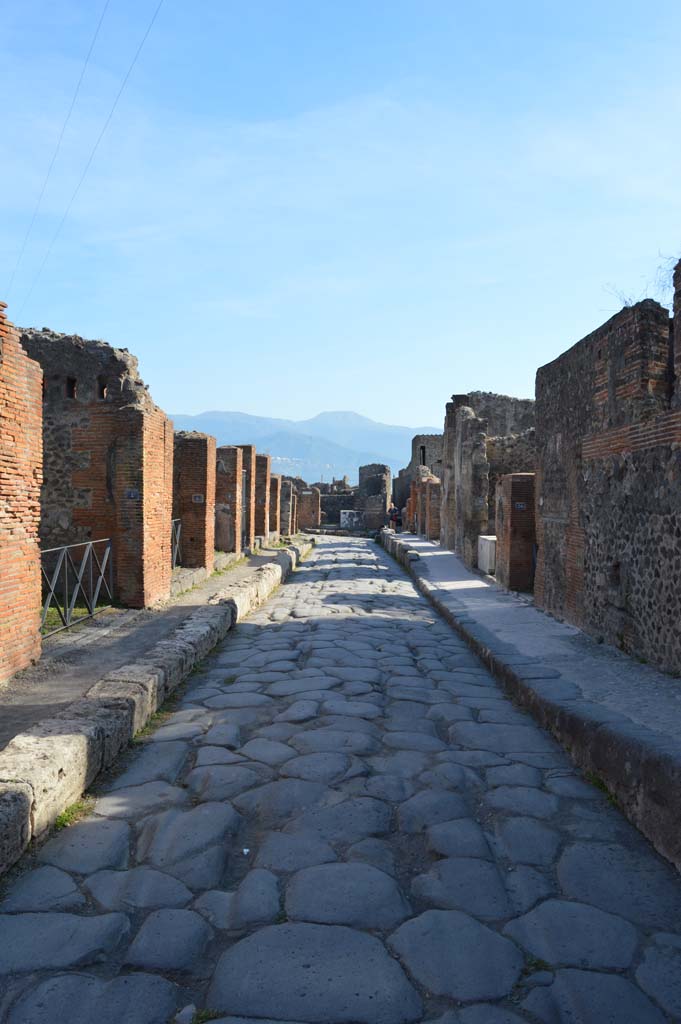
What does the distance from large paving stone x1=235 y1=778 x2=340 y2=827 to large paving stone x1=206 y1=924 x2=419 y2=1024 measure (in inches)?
35.9

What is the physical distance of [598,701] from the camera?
15.1 feet

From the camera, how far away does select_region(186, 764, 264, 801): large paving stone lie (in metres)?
3.61

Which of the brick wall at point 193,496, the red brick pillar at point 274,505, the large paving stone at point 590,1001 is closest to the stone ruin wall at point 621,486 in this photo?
the large paving stone at point 590,1001

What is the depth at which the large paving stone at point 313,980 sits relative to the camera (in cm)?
206

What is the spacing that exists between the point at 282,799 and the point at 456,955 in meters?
1.35

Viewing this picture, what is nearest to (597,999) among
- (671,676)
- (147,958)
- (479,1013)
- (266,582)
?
(479,1013)

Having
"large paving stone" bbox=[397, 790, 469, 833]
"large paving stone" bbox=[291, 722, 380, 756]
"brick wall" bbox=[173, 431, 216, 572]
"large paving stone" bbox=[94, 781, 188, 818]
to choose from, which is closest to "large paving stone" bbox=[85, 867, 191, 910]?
"large paving stone" bbox=[94, 781, 188, 818]

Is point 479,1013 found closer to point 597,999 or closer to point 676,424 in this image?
point 597,999

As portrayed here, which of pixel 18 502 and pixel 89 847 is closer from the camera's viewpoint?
pixel 89 847

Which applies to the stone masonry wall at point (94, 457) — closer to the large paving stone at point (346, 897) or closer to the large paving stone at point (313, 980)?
the large paving stone at point (346, 897)

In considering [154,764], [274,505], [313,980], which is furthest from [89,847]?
[274,505]

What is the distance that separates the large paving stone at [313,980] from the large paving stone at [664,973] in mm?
705

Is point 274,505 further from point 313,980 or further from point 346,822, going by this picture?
point 313,980

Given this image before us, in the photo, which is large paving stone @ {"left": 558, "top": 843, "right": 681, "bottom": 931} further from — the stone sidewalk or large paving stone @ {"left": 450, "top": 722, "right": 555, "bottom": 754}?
large paving stone @ {"left": 450, "top": 722, "right": 555, "bottom": 754}
